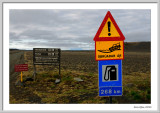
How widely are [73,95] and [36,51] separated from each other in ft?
16.0

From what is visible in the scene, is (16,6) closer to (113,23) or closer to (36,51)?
(113,23)

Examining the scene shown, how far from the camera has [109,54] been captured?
11.2 ft

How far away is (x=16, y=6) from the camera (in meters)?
4.70

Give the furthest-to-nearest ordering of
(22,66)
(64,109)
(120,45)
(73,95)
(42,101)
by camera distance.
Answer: (22,66) → (73,95) → (42,101) → (64,109) → (120,45)

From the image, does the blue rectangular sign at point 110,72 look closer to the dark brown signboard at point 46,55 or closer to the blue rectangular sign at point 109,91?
the blue rectangular sign at point 109,91

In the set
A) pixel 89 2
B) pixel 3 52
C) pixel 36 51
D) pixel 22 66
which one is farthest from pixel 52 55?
pixel 89 2

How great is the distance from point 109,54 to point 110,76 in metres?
0.55

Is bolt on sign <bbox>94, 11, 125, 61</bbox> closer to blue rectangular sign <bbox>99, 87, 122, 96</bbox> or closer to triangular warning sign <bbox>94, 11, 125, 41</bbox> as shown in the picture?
triangular warning sign <bbox>94, 11, 125, 41</bbox>

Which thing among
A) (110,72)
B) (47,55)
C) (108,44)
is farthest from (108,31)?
(47,55)

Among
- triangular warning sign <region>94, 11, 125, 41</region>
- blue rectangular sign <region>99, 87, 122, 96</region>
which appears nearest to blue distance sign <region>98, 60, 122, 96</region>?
blue rectangular sign <region>99, 87, 122, 96</region>

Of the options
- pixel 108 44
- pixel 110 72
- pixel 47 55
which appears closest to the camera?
pixel 108 44

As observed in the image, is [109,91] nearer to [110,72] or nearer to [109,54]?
[110,72]

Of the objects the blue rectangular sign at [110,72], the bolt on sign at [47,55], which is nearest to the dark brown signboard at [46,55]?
the bolt on sign at [47,55]

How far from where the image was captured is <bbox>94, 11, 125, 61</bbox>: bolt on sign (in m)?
3.38
